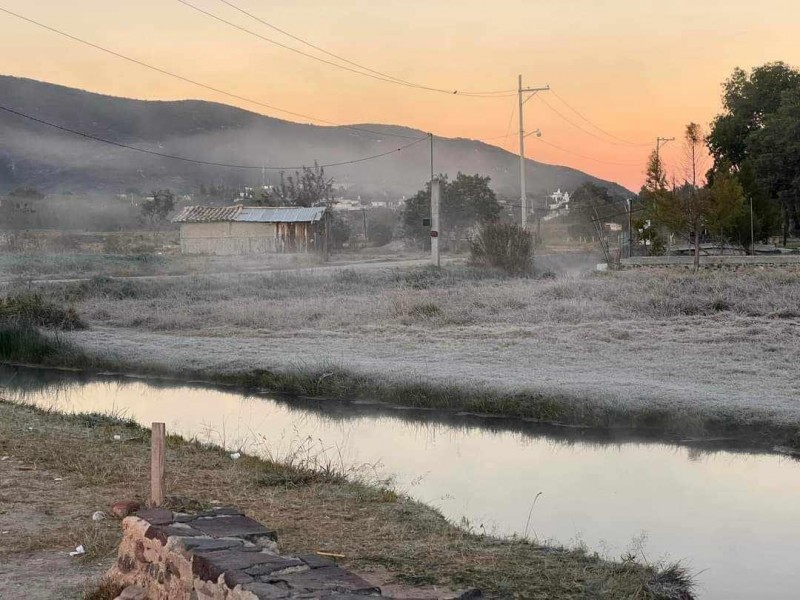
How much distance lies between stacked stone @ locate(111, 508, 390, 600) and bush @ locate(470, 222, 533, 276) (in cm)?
3806

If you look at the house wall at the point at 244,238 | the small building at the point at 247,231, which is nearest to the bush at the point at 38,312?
the house wall at the point at 244,238

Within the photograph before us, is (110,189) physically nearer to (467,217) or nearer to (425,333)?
(467,217)

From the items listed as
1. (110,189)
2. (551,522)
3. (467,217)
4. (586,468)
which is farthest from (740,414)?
(110,189)

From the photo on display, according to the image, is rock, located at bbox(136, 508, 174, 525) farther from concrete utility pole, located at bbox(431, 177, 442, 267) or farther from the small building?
the small building

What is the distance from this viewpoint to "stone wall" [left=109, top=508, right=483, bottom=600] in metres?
6.03

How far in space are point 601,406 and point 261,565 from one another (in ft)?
35.5

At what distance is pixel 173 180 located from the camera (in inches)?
5792

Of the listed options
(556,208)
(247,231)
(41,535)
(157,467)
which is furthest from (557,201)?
(157,467)

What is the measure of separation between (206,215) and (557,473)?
49.7m

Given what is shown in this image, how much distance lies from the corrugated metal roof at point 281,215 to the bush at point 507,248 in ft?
51.8

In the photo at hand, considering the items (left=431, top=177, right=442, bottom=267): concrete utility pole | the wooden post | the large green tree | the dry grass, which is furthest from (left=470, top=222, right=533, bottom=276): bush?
the wooden post

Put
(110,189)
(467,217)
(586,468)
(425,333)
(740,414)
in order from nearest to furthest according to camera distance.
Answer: (586,468)
(740,414)
(425,333)
(467,217)
(110,189)

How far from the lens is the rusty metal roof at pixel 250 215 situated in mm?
59969

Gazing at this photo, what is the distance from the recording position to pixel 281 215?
6166cm
